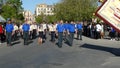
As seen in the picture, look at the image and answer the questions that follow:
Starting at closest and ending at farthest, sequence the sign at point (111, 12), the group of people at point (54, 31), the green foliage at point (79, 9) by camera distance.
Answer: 1. the sign at point (111, 12)
2. the group of people at point (54, 31)
3. the green foliage at point (79, 9)

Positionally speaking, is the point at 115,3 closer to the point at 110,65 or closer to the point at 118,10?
the point at 118,10

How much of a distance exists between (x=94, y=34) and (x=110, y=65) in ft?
72.0

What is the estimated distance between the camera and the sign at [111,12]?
18.6 metres

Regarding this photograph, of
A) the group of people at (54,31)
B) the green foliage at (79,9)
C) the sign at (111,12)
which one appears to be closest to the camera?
the sign at (111,12)

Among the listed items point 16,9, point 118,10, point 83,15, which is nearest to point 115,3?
point 118,10

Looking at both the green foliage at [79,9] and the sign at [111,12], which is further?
the green foliage at [79,9]

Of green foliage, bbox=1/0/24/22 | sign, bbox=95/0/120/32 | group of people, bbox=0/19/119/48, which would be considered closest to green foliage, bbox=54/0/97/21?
green foliage, bbox=1/0/24/22

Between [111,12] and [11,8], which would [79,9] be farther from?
[111,12]

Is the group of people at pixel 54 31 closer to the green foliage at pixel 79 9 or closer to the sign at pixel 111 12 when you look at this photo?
the sign at pixel 111 12

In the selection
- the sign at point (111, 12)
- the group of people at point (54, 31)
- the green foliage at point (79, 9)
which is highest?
the green foliage at point (79, 9)

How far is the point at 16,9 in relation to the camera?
9906cm

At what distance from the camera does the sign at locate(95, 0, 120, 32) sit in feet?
61.2

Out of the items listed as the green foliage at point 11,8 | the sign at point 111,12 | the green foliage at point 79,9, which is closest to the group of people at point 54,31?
the sign at point 111,12

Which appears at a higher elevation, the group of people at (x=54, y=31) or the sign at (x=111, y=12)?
the sign at (x=111, y=12)
